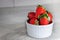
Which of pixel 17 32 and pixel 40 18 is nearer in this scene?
pixel 40 18

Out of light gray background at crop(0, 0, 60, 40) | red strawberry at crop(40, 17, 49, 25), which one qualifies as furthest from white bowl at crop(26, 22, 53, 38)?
light gray background at crop(0, 0, 60, 40)

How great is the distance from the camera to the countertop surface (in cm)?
82

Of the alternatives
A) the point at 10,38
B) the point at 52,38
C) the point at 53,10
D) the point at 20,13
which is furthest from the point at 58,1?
the point at 10,38

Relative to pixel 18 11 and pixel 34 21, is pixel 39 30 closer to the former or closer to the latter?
pixel 34 21

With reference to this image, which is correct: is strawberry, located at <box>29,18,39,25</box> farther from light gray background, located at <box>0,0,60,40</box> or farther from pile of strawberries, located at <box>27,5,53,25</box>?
light gray background, located at <box>0,0,60,40</box>

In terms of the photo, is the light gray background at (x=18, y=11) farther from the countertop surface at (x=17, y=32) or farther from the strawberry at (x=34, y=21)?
the strawberry at (x=34, y=21)

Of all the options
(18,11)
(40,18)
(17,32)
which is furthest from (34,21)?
(18,11)

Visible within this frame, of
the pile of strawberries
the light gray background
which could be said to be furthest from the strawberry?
the light gray background

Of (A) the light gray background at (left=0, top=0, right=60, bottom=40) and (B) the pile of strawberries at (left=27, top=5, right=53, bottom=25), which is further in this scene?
(A) the light gray background at (left=0, top=0, right=60, bottom=40)

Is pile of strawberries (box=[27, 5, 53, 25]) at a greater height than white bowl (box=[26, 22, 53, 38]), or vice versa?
pile of strawberries (box=[27, 5, 53, 25])

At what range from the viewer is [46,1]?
116 centimetres

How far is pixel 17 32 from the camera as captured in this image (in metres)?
0.90

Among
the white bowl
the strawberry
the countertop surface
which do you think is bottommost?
the countertop surface

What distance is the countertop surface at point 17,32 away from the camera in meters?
0.82
